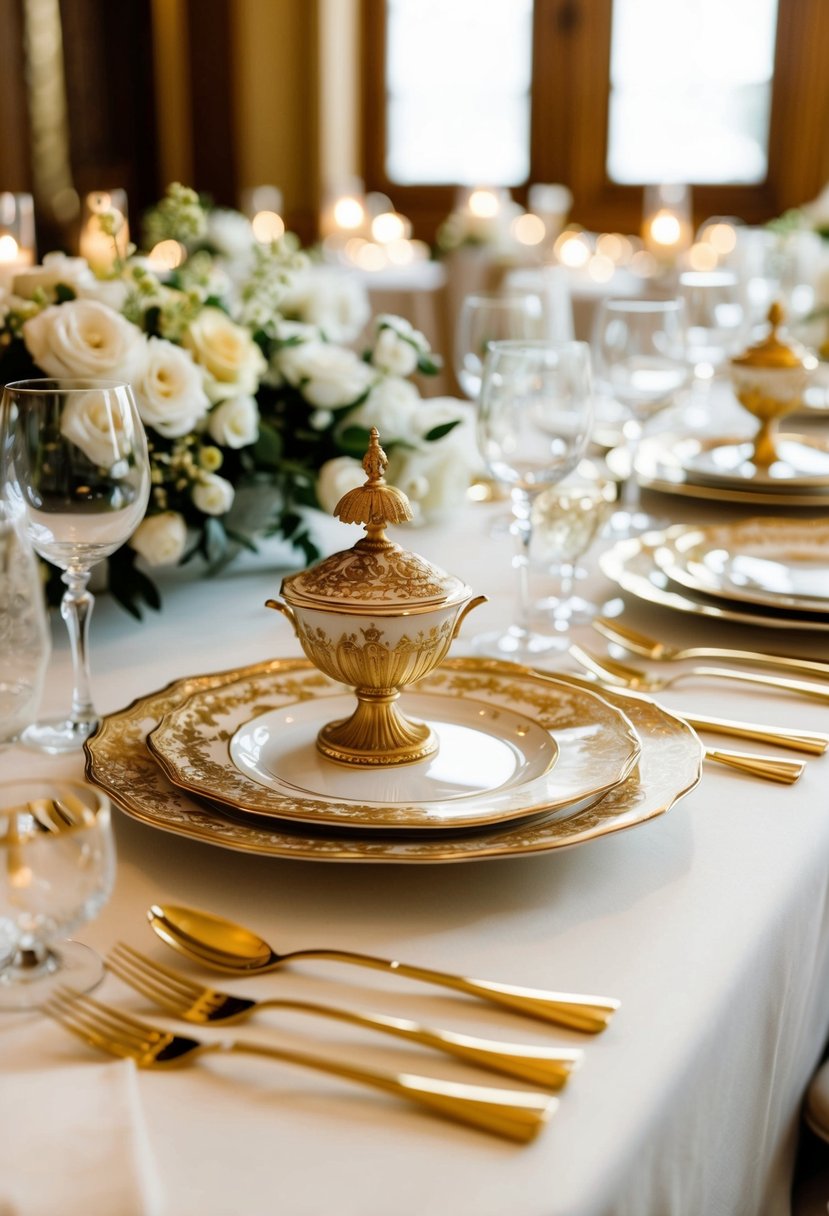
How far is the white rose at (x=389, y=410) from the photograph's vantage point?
143 cm

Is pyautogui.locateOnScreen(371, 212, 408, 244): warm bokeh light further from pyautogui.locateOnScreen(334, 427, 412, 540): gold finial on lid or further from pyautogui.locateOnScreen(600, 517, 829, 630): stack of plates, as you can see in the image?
pyautogui.locateOnScreen(334, 427, 412, 540): gold finial on lid

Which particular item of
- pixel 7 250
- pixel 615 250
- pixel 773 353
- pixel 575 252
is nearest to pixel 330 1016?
pixel 773 353

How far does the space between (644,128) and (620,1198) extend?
6.43m

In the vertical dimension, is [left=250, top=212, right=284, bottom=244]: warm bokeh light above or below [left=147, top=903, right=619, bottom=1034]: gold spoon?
above

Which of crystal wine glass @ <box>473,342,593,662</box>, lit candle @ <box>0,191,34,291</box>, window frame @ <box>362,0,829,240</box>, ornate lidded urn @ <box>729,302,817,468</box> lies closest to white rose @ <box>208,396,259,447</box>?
crystal wine glass @ <box>473,342,593,662</box>

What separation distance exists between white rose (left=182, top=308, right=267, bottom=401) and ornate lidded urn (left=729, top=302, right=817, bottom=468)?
2.33 feet

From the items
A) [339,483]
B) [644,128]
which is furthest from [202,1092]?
[644,128]

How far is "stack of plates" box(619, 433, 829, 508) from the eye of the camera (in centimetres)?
162

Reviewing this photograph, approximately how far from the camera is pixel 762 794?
879mm

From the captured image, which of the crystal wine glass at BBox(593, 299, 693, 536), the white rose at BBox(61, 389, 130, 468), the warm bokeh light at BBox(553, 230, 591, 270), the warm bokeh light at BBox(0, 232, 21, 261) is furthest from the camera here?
the warm bokeh light at BBox(553, 230, 591, 270)

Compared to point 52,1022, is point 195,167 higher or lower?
higher

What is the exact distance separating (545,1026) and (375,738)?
0.89 ft

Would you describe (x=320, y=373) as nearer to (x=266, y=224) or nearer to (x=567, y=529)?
(x=567, y=529)

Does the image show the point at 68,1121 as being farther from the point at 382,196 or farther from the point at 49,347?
the point at 382,196
